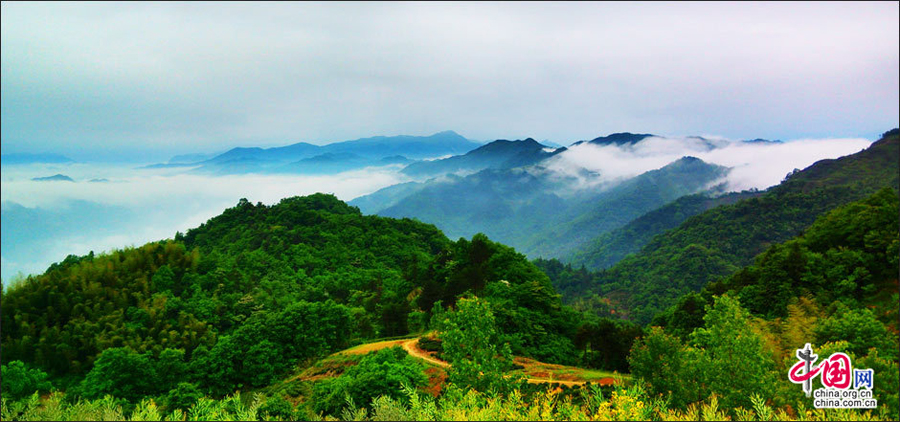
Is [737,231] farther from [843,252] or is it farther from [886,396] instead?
[886,396]

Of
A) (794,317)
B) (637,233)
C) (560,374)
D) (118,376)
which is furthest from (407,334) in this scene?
(637,233)

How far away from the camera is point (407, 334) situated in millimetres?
37406

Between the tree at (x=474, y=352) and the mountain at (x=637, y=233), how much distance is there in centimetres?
12985

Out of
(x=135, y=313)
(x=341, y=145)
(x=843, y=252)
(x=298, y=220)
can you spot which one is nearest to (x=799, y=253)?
(x=843, y=252)

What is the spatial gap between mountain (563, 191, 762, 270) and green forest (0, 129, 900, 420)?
9508 cm

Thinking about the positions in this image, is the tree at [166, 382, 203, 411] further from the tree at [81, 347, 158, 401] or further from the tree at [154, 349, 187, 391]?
the tree at [154, 349, 187, 391]

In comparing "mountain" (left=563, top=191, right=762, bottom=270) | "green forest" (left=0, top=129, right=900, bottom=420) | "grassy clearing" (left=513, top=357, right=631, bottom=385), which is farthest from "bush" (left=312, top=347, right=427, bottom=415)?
"mountain" (left=563, top=191, right=762, bottom=270)

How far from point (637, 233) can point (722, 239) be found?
52753mm

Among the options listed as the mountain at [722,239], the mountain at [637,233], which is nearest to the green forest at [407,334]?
the mountain at [722,239]

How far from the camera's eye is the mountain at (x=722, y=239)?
276 ft

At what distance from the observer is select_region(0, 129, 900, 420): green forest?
13211 millimetres

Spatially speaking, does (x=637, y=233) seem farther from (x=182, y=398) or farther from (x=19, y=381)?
(x=19, y=381)

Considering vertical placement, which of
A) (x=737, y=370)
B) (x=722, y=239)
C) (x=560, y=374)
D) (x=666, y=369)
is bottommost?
(x=560, y=374)

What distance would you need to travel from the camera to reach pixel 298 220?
6625 centimetres
